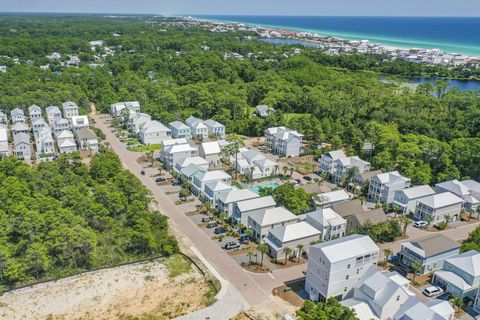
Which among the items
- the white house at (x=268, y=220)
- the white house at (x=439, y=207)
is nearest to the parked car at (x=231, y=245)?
the white house at (x=268, y=220)

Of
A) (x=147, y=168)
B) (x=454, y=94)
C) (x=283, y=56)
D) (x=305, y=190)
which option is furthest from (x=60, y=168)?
(x=283, y=56)

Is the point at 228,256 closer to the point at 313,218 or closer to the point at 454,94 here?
the point at 313,218

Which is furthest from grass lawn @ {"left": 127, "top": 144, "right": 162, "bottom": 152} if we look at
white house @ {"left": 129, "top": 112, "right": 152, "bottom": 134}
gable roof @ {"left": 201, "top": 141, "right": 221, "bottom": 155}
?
gable roof @ {"left": 201, "top": 141, "right": 221, "bottom": 155}

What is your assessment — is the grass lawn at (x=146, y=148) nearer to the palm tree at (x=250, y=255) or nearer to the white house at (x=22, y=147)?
the white house at (x=22, y=147)

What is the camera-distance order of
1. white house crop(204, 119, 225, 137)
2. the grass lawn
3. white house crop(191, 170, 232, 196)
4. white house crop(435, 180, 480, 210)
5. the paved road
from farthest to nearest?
white house crop(204, 119, 225, 137) → the grass lawn → white house crop(191, 170, 232, 196) → white house crop(435, 180, 480, 210) → the paved road

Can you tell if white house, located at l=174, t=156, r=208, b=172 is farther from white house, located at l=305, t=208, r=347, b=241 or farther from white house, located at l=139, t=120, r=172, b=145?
white house, located at l=305, t=208, r=347, b=241

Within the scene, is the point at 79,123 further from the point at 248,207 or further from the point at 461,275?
the point at 461,275
